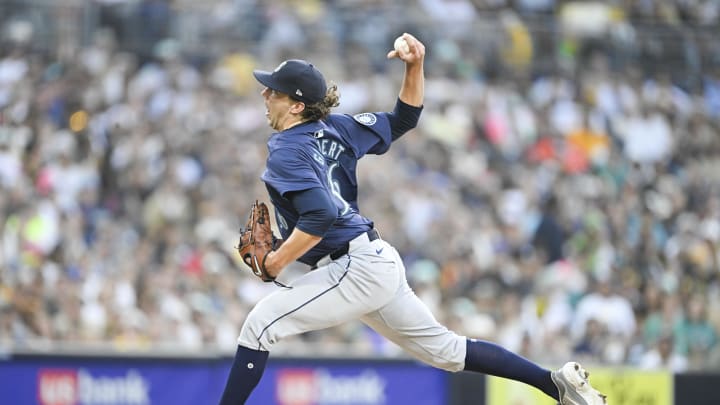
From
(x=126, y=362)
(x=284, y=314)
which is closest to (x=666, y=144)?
(x=126, y=362)

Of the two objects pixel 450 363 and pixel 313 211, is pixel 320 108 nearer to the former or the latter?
pixel 313 211

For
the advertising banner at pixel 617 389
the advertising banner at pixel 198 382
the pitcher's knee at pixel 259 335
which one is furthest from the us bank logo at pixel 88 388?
the pitcher's knee at pixel 259 335

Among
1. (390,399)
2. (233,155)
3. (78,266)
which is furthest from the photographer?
(233,155)

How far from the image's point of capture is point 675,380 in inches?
383

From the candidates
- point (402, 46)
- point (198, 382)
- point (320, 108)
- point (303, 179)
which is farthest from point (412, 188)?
point (303, 179)

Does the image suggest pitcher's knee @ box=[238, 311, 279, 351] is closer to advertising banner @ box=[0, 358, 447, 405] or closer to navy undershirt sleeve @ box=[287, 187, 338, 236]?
navy undershirt sleeve @ box=[287, 187, 338, 236]

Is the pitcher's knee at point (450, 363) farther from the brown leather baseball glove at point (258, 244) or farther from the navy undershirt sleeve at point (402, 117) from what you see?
the navy undershirt sleeve at point (402, 117)

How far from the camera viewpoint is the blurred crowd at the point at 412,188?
11195 mm

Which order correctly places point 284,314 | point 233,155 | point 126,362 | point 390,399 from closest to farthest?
point 284,314 < point 126,362 < point 390,399 < point 233,155

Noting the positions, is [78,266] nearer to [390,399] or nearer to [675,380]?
[390,399]

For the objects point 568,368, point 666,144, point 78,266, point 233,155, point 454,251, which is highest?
point 666,144

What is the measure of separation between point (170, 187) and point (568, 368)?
7.15 meters

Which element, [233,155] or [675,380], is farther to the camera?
[233,155]

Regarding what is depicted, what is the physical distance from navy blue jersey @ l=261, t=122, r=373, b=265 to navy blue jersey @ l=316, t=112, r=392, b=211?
0.05m
